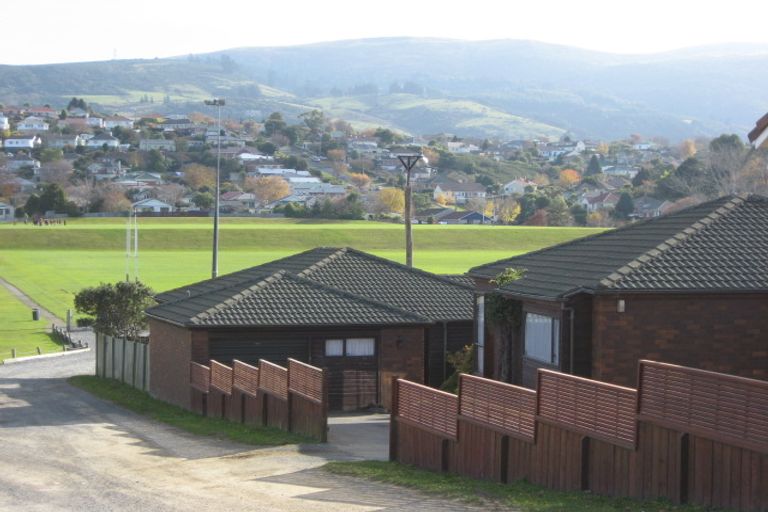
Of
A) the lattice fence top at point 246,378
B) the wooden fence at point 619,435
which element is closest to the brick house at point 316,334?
the lattice fence top at point 246,378

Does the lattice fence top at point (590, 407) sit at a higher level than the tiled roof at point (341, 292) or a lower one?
higher

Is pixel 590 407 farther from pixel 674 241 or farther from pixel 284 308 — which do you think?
pixel 284 308

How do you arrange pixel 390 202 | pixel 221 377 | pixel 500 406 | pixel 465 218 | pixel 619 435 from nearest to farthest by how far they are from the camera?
pixel 619 435 < pixel 500 406 < pixel 221 377 < pixel 465 218 < pixel 390 202

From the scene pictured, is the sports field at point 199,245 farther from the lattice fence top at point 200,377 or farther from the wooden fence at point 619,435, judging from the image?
the wooden fence at point 619,435

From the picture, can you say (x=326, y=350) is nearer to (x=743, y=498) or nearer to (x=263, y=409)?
(x=263, y=409)

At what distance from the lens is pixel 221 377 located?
100 feet

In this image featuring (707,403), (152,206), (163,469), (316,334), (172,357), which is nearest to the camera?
(707,403)

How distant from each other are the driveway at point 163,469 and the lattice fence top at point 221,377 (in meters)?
1.66

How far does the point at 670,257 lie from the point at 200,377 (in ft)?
39.0

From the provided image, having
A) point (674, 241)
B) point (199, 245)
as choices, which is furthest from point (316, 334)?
point (199, 245)

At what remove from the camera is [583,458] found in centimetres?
1659

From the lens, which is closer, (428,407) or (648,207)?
(428,407)

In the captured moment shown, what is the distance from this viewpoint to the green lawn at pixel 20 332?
57031mm

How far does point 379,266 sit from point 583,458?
2357 centimetres
